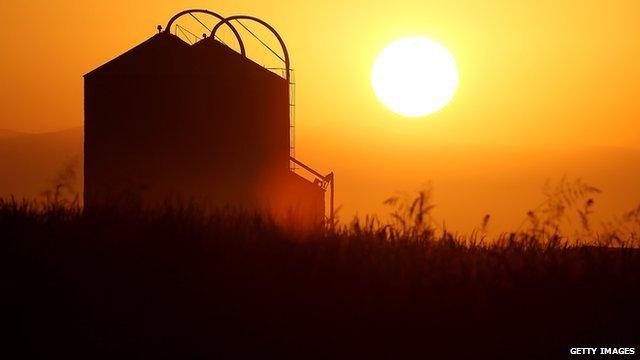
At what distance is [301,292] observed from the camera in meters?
6.31

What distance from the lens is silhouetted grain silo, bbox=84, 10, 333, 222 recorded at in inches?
691

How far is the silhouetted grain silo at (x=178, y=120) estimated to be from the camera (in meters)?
17.5

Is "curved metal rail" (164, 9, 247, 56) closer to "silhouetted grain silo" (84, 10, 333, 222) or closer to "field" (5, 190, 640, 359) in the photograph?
"silhouetted grain silo" (84, 10, 333, 222)

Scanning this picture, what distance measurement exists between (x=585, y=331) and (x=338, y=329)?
181cm

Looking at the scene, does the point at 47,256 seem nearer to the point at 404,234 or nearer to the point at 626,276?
the point at 404,234

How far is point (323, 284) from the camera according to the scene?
6.43 meters

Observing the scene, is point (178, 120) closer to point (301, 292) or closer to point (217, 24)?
point (217, 24)

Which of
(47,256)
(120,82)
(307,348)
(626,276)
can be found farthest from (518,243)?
(120,82)

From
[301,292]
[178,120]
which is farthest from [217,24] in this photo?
[301,292]

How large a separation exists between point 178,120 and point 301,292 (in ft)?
38.6

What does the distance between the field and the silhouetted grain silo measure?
9787 mm

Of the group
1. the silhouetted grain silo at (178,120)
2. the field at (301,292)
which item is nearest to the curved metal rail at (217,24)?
the silhouetted grain silo at (178,120)

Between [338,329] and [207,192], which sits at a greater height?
[207,192]

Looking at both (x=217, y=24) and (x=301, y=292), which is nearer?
(x=301, y=292)
